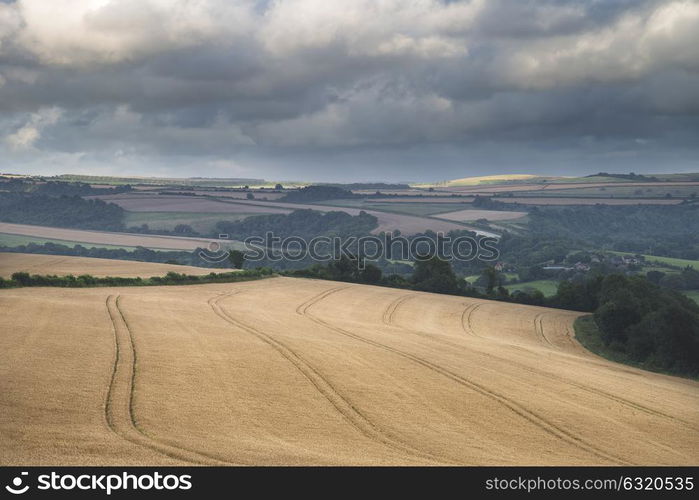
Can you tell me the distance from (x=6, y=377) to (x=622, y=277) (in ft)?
234

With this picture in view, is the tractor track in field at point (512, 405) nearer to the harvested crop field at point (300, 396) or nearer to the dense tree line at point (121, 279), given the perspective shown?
the harvested crop field at point (300, 396)

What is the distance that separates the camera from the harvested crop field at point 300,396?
772 inches

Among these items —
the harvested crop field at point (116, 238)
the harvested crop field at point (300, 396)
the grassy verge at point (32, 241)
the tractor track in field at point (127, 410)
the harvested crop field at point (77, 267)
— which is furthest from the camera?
the harvested crop field at point (116, 238)

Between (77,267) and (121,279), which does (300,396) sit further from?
(77,267)

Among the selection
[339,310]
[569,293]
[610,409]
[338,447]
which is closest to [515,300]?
[569,293]

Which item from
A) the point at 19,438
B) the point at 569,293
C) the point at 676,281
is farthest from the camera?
the point at 676,281

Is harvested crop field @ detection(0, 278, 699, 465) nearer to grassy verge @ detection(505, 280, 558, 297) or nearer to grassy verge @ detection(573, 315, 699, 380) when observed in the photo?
grassy verge @ detection(573, 315, 699, 380)

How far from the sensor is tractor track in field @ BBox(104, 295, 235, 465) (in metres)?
17.7

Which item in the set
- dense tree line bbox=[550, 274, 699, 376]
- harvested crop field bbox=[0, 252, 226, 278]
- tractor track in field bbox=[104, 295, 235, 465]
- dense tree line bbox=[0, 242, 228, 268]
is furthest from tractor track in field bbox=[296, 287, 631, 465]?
dense tree line bbox=[0, 242, 228, 268]

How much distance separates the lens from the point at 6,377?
83.6ft

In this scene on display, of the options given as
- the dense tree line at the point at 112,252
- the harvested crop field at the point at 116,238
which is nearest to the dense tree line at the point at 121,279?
the dense tree line at the point at 112,252

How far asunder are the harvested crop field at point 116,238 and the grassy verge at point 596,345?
362ft
